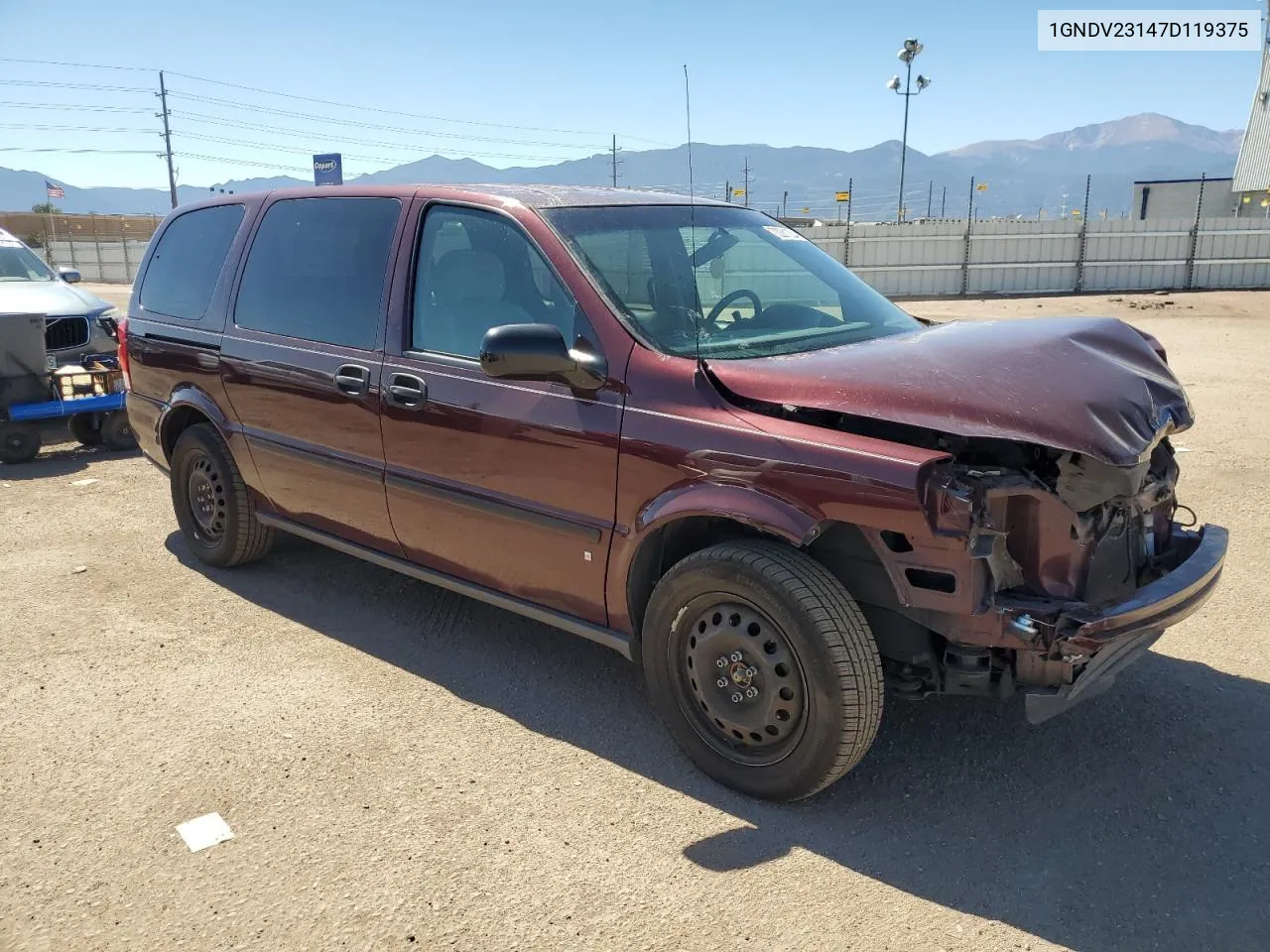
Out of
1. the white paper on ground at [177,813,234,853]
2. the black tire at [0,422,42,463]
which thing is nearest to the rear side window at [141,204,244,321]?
the white paper on ground at [177,813,234,853]

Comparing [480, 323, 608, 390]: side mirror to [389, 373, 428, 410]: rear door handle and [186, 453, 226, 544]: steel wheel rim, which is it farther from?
[186, 453, 226, 544]: steel wheel rim

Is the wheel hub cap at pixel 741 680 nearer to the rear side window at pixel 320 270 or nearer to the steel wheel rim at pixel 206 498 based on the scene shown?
the rear side window at pixel 320 270

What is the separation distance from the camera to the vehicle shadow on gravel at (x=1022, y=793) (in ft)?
8.74

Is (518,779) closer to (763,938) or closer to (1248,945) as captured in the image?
(763,938)

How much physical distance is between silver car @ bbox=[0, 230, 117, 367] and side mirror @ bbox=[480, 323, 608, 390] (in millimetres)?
7088

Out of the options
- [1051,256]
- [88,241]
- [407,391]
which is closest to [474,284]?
[407,391]

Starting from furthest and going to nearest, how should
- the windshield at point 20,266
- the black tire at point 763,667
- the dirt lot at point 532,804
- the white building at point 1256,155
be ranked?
the white building at point 1256,155 → the windshield at point 20,266 → the black tire at point 763,667 → the dirt lot at point 532,804

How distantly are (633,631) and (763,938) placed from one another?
1.16 metres

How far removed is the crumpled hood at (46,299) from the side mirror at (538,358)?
7.21m

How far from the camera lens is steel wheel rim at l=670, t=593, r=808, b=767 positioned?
118 inches

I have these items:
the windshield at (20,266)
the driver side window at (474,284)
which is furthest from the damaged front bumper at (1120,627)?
the windshield at (20,266)

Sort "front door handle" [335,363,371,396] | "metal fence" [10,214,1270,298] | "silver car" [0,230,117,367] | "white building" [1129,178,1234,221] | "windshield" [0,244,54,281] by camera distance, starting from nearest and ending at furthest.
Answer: "front door handle" [335,363,371,396] → "silver car" [0,230,117,367] → "windshield" [0,244,54,281] → "metal fence" [10,214,1270,298] → "white building" [1129,178,1234,221]

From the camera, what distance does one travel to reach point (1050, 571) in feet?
9.43

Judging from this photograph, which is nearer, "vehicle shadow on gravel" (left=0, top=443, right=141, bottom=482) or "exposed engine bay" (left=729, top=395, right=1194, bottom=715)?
"exposed engine bay" (left=729, top=395, right=1194, bottom=715)
